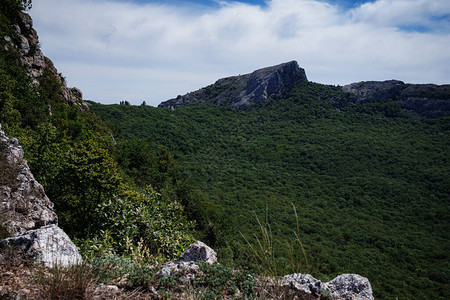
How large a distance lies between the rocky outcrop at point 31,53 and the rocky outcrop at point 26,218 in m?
15.7

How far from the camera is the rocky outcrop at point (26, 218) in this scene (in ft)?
10.6

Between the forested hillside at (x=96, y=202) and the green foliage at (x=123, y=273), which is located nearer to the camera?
the green foliage at (x=123, y=273)

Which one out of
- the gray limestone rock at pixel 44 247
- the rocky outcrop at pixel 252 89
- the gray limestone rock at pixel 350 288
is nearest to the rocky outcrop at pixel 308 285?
the gray limestone rock at pixel 350 288

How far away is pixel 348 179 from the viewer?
63.7 m

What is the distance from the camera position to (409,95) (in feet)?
300

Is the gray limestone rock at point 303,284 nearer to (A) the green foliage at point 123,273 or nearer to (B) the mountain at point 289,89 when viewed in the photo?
(A) the green foliage at point 123,273

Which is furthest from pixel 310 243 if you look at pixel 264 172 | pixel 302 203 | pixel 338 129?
pixel 338 129

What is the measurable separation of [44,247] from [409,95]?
116m

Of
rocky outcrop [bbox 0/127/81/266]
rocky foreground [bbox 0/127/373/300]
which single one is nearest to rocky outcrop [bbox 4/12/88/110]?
rocky outcrop [bbox 0/127/81/266]

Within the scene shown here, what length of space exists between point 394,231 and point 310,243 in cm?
1973

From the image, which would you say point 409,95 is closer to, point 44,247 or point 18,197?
point 18,197

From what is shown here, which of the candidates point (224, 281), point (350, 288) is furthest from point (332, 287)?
point (224, 281)

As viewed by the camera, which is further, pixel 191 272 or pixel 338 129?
pixel 338 129

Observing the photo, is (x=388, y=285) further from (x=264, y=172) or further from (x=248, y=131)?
(x=248, y=131)
